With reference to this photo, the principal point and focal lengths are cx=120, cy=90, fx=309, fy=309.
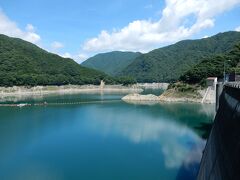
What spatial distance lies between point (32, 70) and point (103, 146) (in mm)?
134915

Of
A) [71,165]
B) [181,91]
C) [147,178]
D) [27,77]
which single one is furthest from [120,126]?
[27,77]

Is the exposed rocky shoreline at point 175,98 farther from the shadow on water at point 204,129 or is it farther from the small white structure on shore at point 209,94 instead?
the shadow on water at point 204,129

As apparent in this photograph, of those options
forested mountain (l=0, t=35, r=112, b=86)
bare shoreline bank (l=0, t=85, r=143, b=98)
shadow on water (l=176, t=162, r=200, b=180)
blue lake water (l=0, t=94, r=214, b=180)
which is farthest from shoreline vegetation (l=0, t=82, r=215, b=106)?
shadow on water (l=176, t=162, r=200, b=180)

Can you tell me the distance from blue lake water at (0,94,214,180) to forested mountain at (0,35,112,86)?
246 ft

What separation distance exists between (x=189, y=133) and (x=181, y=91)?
158 ft

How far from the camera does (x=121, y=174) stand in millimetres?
27297

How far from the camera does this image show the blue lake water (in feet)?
92.3

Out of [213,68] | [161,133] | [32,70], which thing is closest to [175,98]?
[213,68]

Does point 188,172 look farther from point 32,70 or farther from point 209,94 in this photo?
point 32,70

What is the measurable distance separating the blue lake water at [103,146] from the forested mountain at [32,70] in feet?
246

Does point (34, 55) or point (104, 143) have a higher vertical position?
point (34, 55)

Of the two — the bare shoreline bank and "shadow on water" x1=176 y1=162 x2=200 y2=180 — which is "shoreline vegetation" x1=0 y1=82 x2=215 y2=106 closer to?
the bare shoreline bank

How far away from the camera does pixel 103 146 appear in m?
38.9

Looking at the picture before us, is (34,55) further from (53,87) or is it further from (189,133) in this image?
(189,133)
